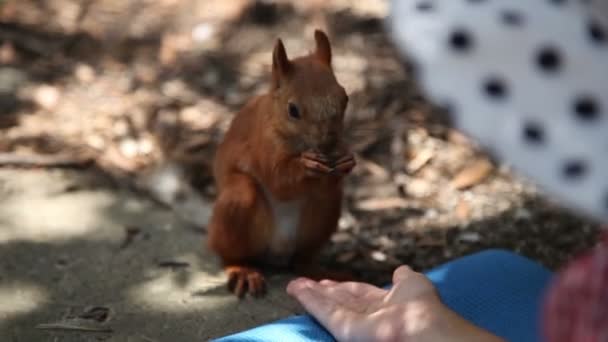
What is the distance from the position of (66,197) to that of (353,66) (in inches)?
65.9

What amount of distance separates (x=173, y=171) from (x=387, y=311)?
1.50m

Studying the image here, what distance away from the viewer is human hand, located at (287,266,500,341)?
219 cm

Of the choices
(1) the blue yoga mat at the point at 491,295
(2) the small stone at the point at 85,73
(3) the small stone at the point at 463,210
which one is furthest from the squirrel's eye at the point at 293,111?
(2) the small stone at the point at 85,73

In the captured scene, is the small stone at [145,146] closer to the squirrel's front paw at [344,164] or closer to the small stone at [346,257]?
the small stone at [346,257]

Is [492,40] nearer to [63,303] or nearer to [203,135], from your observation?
[63,303]

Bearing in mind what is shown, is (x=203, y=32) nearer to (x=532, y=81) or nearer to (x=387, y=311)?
(x=387, y=311)

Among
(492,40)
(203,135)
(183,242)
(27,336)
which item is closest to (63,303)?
(27,336)

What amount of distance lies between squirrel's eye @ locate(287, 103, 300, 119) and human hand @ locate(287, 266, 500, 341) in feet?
1.55

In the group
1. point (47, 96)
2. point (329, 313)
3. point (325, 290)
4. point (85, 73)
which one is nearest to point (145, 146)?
point (47, 96)

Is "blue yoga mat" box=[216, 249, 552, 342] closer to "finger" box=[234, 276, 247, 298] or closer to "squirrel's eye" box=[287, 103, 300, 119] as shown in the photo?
"finger" box=[234, 276, 247, 298]

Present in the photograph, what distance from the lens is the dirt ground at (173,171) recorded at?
296cm

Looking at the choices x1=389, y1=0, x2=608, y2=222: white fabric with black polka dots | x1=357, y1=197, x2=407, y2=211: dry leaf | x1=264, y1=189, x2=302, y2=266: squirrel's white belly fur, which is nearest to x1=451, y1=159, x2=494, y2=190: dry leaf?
x1=357, y1=197, x2=407, y2=211: dry leaf

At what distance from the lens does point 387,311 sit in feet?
7.72

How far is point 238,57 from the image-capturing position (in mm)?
4723
